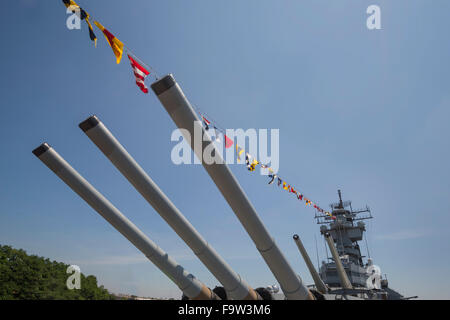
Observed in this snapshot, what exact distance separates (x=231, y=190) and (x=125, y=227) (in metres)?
2.39

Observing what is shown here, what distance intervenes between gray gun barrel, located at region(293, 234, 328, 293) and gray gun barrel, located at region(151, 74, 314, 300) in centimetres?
473

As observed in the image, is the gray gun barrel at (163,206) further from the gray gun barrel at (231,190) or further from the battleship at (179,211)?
the gray gun barrel at (231,190)

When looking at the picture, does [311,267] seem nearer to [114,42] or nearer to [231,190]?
[231,190]

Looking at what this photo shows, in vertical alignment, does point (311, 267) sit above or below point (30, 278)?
above

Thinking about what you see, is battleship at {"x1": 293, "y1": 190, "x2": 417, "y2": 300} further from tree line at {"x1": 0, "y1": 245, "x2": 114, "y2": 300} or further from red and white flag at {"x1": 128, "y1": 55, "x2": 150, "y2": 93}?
tree line at {"x1": 0, "y1": 245, "x2": 114, "y2": 300}

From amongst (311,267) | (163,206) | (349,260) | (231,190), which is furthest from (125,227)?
(349,260)

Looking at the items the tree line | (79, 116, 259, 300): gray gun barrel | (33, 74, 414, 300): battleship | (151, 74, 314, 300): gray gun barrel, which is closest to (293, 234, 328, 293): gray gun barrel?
(33, 74, 414, 300): battleship

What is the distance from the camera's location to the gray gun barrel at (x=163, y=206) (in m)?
3.73

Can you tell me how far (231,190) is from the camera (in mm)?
3656

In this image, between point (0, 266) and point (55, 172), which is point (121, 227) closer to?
point (55, 172)

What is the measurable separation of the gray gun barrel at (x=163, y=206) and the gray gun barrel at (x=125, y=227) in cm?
73

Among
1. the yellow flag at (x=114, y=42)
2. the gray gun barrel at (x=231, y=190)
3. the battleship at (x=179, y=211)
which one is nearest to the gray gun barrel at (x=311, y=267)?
the battleship at (x=179, y=211)

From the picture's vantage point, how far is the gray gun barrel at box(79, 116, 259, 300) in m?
3.73
